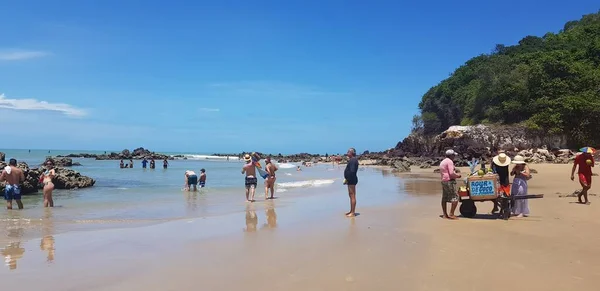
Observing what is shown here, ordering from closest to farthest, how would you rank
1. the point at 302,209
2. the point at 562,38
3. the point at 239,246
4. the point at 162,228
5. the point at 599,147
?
1. the point at 239,246
2. the point at 162,228
3. the point at 302,209
4. the point at 599,147
5. the point at 562,38

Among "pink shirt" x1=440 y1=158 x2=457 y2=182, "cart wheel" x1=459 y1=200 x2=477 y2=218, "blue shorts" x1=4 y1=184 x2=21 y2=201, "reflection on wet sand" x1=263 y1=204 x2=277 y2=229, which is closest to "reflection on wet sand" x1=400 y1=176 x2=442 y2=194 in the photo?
"reflection on wet sand" x1=263 y1=204 x2=277 y2=229

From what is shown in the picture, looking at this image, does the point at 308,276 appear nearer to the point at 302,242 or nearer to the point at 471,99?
the point at 302,242

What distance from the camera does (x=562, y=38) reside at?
51062 mm

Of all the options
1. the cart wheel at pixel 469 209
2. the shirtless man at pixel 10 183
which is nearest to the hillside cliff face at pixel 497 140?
the cart wheel at pixel 469 209

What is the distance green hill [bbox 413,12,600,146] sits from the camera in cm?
3450

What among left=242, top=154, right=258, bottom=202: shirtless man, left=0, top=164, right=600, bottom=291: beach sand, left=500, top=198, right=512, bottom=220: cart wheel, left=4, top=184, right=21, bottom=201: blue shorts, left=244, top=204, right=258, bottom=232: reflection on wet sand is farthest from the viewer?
left=242, top=154, right=258, bottom=202: shirtless man

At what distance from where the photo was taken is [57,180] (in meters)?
21.6

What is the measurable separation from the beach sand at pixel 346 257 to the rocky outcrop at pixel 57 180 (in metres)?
13.3

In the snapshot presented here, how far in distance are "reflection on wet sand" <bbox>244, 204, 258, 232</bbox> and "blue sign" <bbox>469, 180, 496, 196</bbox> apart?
5000 millimetres

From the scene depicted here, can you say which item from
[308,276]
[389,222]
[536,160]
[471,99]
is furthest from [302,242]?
[471,99]

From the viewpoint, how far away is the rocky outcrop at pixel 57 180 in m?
19.6

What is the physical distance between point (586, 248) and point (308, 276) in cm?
457

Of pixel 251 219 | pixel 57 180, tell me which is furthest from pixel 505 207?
pixel 57 180

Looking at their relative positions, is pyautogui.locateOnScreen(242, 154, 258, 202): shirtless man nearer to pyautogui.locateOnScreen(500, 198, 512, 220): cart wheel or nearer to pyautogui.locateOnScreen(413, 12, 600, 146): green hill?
pyautogui.locateOnScreen(500, 198, 512, 220): cart wheel
